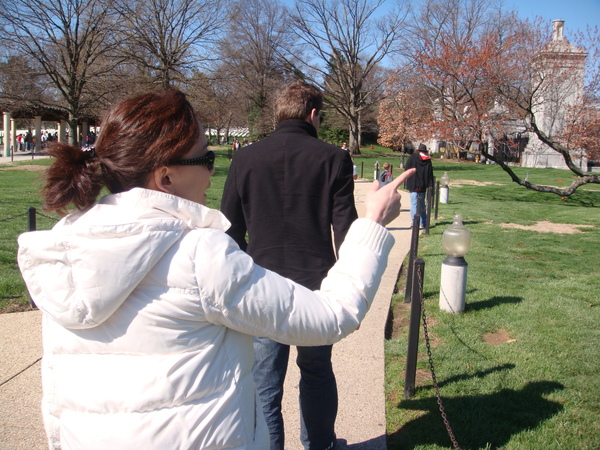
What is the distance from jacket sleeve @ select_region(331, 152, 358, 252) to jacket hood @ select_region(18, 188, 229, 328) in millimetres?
1425

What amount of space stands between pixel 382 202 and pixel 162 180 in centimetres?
64

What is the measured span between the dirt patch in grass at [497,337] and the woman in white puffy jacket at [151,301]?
403cm

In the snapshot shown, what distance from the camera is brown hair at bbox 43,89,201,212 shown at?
4.68 feet

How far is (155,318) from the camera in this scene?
4.25 ft

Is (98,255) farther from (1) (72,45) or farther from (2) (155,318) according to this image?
(1) (72,45)

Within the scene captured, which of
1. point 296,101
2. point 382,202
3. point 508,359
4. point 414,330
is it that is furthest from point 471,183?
point 382,202

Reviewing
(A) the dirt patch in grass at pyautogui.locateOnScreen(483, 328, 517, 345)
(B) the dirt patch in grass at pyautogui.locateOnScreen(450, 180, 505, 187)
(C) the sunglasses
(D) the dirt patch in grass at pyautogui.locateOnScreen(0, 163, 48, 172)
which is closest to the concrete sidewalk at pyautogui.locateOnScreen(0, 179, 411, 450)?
(A) the dirt patch in grass at pyautogui.locateOnScreen(483, 328, 517, 345)

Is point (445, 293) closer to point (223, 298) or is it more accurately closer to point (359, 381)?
point (359, 381)

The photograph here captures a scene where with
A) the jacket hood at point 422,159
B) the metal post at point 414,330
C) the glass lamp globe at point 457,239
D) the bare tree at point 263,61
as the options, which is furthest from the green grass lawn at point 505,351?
the bare tree at point 263,61

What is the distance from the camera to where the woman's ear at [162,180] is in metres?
1.46

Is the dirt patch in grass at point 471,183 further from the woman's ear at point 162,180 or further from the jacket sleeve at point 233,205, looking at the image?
the woman's ear at point 162,180

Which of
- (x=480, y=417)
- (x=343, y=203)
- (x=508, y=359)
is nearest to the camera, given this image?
(x=343, y=203)

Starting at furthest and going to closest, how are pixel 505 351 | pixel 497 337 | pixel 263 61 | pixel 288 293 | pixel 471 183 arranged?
pixel 263 61, pixel 471 183, pixel 497 337, pixel 505 351, pixel 288 293

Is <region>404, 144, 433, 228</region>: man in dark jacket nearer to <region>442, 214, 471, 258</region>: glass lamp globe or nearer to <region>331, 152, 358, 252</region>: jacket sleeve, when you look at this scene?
<region>442, 214, 471, 258</region>: glass lamp globe
